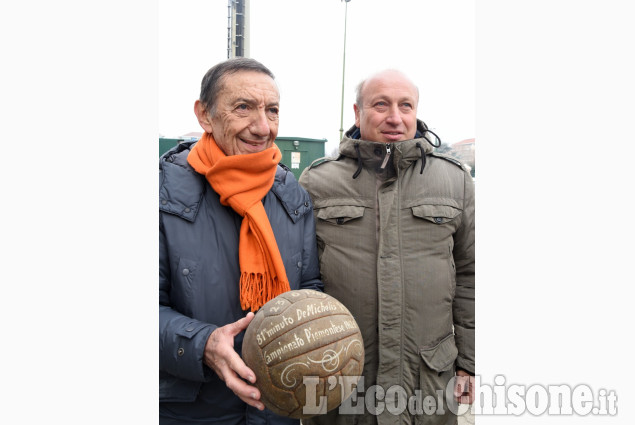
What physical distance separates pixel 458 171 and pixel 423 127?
41 centimetres

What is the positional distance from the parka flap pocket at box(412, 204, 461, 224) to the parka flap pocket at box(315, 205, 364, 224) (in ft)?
1.18

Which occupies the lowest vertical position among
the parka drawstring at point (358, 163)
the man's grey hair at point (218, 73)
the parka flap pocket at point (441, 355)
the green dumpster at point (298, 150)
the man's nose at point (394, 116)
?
the parka flap pocket at point (441, 355)

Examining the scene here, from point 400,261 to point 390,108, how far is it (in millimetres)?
1016

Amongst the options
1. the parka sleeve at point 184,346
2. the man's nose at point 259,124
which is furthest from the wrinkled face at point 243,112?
the parka sleeve at point 184,346

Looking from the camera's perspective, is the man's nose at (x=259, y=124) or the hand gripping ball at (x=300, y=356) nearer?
the hand gripping ball at (x=300, y=356)

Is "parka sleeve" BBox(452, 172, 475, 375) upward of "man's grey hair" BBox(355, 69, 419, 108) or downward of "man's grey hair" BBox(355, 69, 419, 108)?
downward

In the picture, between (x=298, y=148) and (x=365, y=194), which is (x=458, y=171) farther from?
(x=298, y=148)

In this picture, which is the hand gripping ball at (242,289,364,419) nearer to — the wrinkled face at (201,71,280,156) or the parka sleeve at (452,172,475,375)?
the wrinkled face at (201,71,280,156)

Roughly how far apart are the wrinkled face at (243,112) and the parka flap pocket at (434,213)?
42.2 inches

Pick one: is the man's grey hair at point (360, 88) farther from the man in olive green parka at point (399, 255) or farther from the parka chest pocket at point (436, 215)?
the parka chest pocket at point (436, 215)

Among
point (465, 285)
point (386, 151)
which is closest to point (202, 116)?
point (386, 151)

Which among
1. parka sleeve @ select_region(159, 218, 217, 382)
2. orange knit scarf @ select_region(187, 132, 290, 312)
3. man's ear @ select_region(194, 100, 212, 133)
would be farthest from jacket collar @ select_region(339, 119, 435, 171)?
parka sleeve @ select_region(159, 218, 217, 382)

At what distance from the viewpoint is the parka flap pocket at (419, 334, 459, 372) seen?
264 centimetres

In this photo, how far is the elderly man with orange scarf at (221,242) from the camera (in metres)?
2.04
